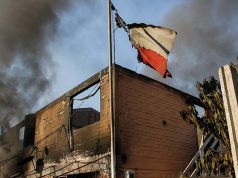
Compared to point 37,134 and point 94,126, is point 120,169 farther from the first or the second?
point 37,134

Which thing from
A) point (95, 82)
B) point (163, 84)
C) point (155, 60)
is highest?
point (163, 84)

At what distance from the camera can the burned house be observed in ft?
35.7

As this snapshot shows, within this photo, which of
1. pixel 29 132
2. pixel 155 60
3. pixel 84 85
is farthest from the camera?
pixel 29 132

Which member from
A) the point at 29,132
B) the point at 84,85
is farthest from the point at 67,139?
the point at 29,132

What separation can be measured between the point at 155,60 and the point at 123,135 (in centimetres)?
325

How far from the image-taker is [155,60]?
8.89m

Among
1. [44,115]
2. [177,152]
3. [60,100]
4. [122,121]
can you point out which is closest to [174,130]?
[177,152]

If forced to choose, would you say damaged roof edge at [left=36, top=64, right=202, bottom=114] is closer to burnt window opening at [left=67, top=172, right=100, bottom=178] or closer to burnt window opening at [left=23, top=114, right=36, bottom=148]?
burnt window opening at [left=23, top=114, right=36, bottom=148]

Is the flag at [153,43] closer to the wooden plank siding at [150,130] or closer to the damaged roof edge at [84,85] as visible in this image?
the wooden plank siding at [150,130]

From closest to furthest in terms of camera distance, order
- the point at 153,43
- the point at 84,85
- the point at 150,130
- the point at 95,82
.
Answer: the point at 153,43 < the point at 150,130 < the point at 95,82 < the point at 84,85

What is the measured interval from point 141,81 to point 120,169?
12.3 feet

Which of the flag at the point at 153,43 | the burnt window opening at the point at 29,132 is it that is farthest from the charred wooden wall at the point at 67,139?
the flag at the point at 153,43

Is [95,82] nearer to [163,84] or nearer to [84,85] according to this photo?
[84,85]

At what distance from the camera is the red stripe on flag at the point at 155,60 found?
8570 mm
